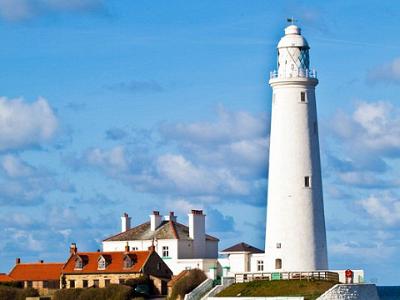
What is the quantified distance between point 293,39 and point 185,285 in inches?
576

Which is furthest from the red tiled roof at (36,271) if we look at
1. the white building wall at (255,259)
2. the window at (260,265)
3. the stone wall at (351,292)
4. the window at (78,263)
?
the stone wall at (351,292)

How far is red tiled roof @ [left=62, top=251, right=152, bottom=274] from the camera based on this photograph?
6525 cm

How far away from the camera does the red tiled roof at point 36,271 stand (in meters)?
68.8

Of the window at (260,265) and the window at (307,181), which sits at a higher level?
the window at (307,181)

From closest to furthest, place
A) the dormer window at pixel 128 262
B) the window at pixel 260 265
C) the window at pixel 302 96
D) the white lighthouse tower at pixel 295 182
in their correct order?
the white lighthouse tower at pixel 295 182, the window at pixel 302 96, the window at pixel 260 265, the dormer window at pixel 128 262

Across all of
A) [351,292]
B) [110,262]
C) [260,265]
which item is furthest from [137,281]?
[351,292]

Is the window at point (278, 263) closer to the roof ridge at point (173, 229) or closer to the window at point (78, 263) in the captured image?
the roof ridge at point (173, 229)

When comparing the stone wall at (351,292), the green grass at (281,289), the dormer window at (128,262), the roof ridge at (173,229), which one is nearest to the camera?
the green grass at (281,289)

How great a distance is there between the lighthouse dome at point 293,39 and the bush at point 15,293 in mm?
20066

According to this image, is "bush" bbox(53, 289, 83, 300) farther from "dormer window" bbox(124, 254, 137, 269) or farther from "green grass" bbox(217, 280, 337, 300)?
"green grass" bbox(217, 280, 337, 300)

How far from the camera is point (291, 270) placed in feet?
200

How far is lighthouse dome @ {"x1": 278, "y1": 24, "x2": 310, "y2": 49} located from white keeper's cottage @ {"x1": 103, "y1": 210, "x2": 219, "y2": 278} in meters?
12.8

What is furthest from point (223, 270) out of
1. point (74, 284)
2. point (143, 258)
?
point (74, 284)

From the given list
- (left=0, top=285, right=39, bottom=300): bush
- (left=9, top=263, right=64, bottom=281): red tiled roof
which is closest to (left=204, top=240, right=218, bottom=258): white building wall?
(left=9, top=263, right=64, bottom=281): red tiled roof
